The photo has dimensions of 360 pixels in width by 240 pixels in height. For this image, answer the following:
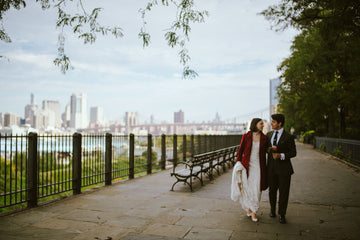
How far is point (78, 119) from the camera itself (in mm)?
119750

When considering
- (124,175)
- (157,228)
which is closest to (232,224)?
(157,228)

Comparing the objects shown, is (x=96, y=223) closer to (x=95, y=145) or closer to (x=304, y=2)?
(x=95, y=145)

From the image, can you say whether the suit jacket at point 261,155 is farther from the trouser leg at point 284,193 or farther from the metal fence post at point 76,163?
the metal fence post at point 76,163

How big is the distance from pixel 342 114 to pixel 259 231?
19.9 meters

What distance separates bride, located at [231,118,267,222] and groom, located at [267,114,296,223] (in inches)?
6.1

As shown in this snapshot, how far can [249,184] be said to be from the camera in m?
5.73

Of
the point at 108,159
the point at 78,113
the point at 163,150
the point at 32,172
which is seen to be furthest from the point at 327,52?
the point at 78,113

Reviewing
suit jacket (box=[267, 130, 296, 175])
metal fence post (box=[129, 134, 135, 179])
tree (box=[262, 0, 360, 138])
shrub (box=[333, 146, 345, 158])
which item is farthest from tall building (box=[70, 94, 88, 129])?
suit jacket (box=[267, 130, 296, 175])

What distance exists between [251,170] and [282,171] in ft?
1.77

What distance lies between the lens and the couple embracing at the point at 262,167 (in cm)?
546

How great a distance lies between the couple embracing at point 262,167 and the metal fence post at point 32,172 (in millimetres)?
4057

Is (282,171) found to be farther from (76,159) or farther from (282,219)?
(76,159)

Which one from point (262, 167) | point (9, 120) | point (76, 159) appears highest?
point (9, 120)

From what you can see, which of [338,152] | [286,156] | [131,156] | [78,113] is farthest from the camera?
[78,113]
